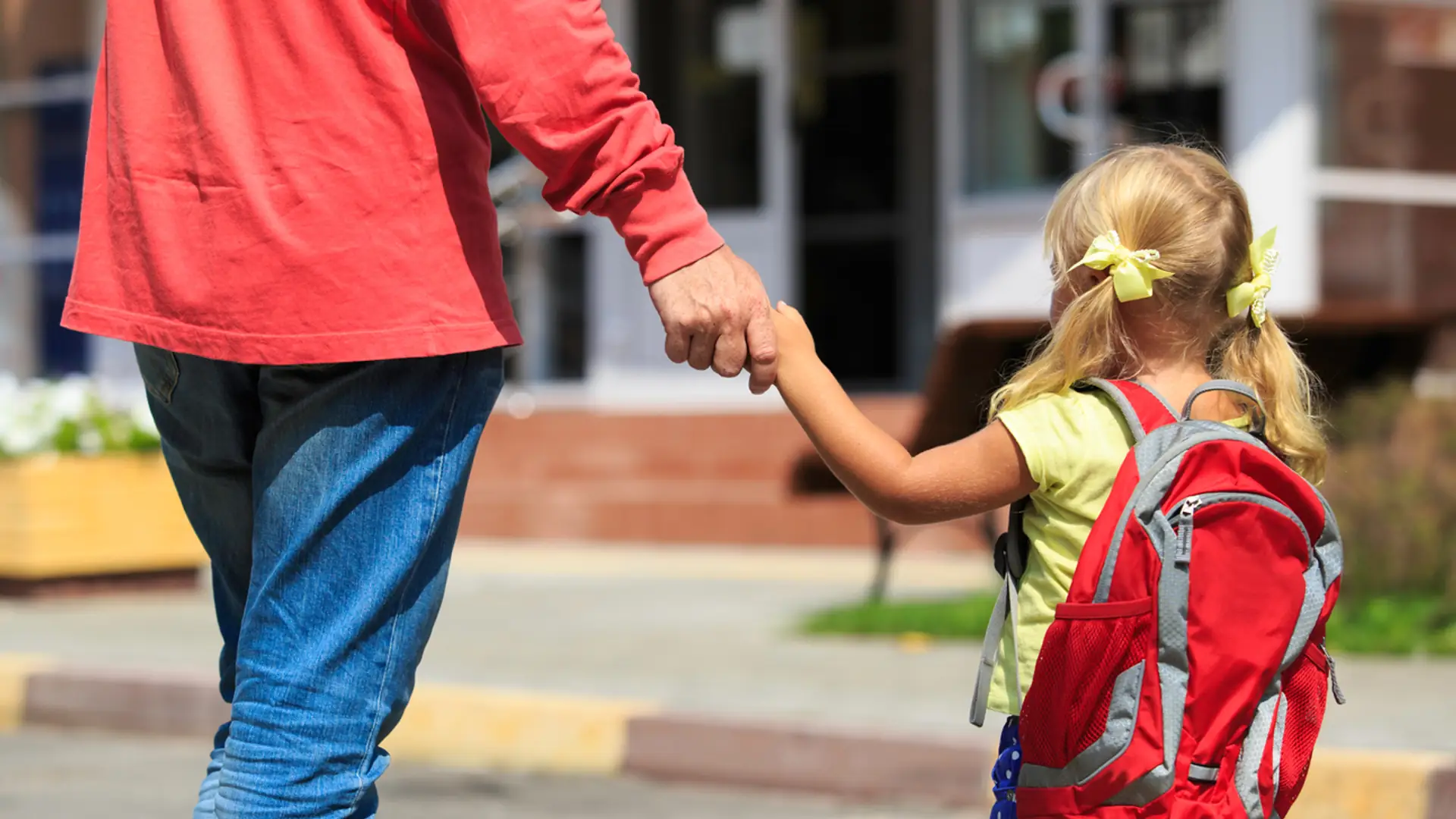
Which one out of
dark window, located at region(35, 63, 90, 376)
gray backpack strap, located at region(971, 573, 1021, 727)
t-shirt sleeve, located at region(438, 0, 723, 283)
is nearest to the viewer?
t-shirt sleeve, located at region(438, 0, 723, 283)

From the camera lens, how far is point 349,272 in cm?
232

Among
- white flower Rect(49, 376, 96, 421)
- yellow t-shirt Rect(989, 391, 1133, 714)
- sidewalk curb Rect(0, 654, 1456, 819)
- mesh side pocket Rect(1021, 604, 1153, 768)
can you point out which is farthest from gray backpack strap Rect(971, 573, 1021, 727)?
white flower Rect(49, 376, 96, 421)

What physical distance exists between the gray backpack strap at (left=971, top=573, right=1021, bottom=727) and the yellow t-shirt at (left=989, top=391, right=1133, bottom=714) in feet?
0.03

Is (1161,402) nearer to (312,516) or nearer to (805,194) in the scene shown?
(312,516)

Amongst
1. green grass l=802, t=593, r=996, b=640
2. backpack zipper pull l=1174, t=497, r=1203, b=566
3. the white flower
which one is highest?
backpack zipper pull l=1174, t=497, r=1203, b=566

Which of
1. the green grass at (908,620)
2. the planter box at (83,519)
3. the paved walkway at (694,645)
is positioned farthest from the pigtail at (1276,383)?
the planter box at (83,519)

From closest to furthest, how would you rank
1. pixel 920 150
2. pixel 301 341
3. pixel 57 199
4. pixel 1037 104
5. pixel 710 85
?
pixel 301 341 → pixel 1037 104 → pixel 710 85 → pixel 920 150 → pixel 57 199

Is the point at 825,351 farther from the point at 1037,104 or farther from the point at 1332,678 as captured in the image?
the point at 1332,678

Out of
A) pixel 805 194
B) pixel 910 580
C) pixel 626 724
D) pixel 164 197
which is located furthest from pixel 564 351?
pixel 164 197

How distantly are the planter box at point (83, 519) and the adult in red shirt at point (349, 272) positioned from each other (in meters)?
5.98

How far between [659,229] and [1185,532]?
0.69 metres

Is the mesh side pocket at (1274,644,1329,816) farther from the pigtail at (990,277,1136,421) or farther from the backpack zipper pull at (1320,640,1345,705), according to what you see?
the pigtail at (990,277,1136,421)

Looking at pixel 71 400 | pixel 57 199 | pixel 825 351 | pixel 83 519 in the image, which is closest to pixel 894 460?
pixel 83 519

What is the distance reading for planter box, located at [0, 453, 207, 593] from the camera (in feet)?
26.5
